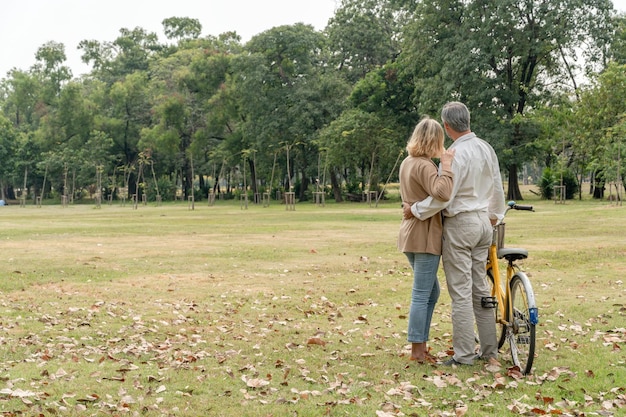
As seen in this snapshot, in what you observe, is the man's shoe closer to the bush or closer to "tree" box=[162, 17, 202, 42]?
the bush

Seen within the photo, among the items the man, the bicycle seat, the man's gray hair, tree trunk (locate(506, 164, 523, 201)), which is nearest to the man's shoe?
the man

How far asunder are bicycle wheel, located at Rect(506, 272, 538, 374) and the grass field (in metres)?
0.16

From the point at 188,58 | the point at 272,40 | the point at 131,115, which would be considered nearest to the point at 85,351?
the point at 272,40

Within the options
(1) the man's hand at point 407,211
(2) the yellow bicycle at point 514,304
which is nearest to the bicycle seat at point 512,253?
(2) the yellow bicycle at point 514,304

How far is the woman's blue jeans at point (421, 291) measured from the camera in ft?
20.1

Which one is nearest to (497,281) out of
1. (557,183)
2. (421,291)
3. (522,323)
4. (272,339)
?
(522,323)

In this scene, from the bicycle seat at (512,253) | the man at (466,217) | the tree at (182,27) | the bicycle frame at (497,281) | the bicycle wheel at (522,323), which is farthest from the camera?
the tree at (182,27)

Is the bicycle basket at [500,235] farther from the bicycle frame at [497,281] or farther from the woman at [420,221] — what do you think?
the woman at [420,221]

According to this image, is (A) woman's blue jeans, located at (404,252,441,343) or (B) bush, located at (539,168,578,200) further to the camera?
(B) bush, located at (539,168,578,200)

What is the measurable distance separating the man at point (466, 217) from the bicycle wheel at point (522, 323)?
24cm

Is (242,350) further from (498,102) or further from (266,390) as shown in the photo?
(498,102)

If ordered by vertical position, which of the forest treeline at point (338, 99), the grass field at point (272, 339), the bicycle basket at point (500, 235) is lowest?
the grass field at point (272, 339)

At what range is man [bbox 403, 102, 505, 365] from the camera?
19.6ft

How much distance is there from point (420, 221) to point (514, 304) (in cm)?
104
